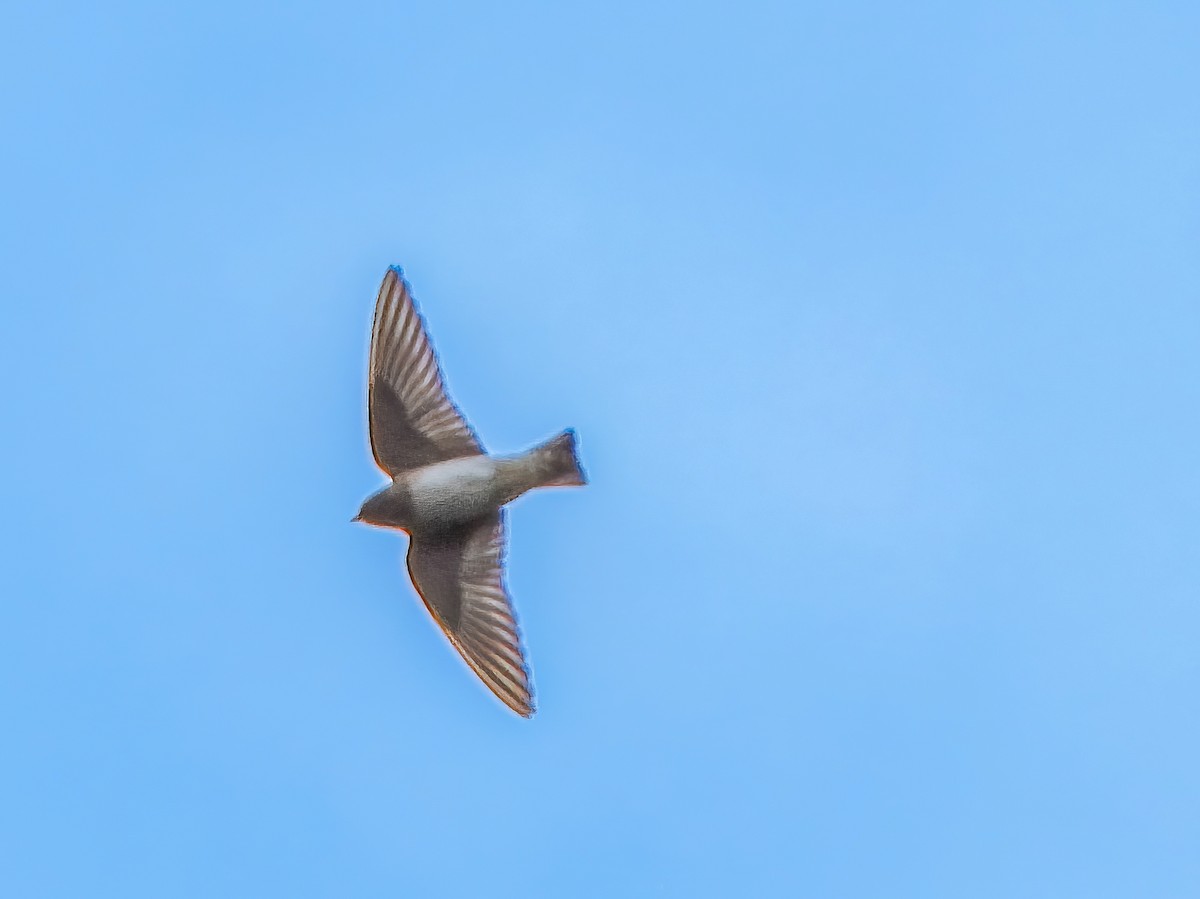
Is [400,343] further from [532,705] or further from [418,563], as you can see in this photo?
[532,705]

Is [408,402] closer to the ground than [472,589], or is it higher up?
higher up

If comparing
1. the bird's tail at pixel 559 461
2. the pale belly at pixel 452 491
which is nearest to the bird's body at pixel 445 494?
the pale belly at pixel 452 491

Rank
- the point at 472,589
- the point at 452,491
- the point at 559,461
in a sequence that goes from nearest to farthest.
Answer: the point at 559,461, the point at 452,491, the point at 472,589

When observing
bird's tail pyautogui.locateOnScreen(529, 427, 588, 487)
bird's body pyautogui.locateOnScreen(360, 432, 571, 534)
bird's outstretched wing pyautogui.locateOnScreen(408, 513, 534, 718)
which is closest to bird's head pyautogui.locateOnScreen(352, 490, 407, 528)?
bird's body pyautogui.locateOnScreen(360, 432, 571, 534)

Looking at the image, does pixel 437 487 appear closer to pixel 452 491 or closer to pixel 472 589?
pixel 452 491

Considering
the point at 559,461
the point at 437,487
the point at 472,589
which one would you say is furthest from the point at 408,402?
the point at 472,589

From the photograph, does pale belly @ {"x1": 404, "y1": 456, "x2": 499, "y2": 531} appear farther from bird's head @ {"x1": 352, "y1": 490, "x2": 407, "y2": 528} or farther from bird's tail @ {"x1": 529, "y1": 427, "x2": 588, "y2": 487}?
bird's tail @ {"x1": 529, "y1": 427, "x2": 588, "y2": 487}

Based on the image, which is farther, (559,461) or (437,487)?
(437,487)
